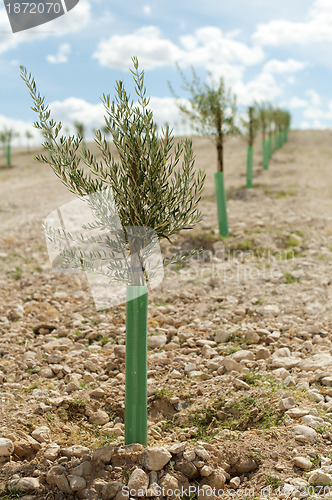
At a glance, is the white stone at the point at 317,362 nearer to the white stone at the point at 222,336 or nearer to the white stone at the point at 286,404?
the white stone at the point at 286,404

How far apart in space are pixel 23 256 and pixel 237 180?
46.5 feet

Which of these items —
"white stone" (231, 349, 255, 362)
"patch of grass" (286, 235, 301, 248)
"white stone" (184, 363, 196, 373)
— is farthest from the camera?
"patch of grass" (286, 235, 301, 248)

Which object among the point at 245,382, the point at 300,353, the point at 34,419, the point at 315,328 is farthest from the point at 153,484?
the point at 315,328

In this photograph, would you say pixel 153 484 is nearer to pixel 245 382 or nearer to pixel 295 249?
pixel 245 382

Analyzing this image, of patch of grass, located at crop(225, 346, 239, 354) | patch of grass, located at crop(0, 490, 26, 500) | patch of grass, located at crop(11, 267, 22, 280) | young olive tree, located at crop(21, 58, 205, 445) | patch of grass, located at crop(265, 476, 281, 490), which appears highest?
young olive tree, located at crop(21, 58, 205, 445)

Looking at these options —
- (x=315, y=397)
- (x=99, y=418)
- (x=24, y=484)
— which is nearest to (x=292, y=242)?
(x=315, y=397)

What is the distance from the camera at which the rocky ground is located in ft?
13.9

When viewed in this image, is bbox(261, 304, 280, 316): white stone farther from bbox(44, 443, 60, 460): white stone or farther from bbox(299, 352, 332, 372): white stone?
bbox(44, 443, 60, 460): white stone

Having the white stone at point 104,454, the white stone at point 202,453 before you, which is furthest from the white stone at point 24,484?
the white stone at point 202,453

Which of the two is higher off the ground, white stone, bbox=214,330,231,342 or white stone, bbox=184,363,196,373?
white stone, bbox=214,330,231,342

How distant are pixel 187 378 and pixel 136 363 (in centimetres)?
190

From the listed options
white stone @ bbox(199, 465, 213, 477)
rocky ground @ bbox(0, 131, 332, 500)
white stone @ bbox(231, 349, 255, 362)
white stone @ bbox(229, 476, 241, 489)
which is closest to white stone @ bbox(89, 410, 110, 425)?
rocky ground @ bbox(0, 131, 332, 500)

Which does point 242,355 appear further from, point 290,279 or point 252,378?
point 290,279

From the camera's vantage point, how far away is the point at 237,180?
942 inches
